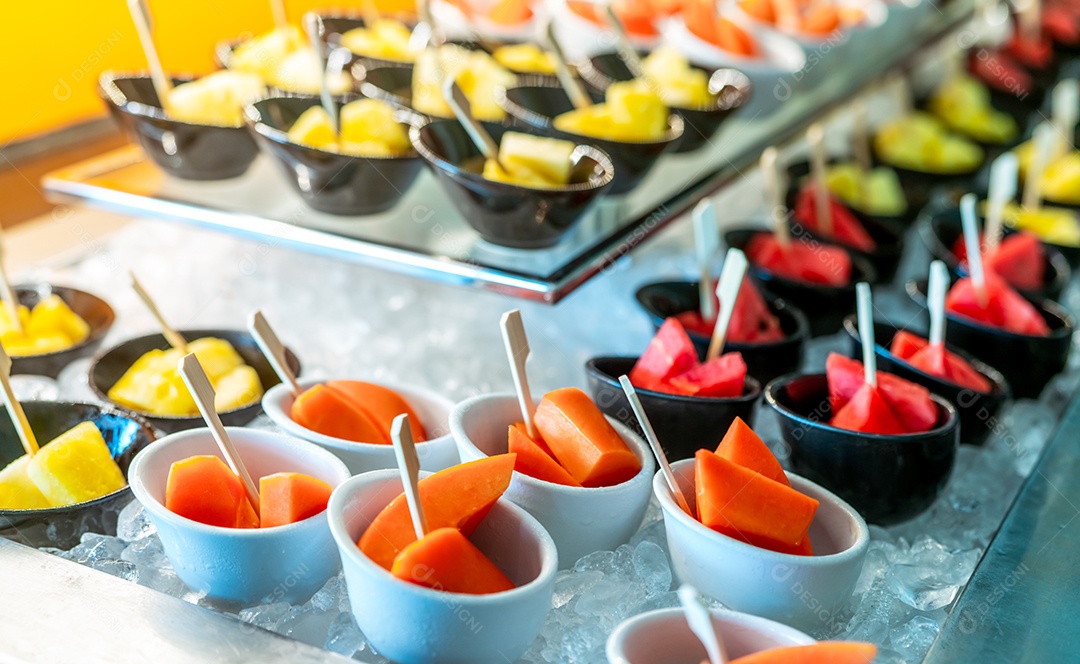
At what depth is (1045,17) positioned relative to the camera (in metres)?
3.28

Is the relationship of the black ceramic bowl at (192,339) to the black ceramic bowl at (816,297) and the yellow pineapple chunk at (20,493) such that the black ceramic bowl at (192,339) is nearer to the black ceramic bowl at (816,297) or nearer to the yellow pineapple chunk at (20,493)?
the yellow pineapple chunk at (20,493)

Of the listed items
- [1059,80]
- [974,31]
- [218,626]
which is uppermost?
[218,626]

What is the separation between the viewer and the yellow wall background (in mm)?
3051

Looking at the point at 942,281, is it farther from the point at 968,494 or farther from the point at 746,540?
the point at 746,540

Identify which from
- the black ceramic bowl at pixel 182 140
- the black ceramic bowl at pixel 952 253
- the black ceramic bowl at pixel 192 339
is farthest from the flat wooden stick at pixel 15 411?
the black ceramic bowl at pixel 952 253

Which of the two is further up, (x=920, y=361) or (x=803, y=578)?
(x=803, y=578)

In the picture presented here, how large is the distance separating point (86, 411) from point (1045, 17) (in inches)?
119

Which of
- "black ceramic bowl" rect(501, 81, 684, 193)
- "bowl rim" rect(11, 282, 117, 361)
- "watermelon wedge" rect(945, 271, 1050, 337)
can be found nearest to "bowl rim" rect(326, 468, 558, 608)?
"bowl rim" rect(11, 282, 117, 361)

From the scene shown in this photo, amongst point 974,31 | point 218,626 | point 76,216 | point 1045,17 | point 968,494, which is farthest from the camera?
point 1045,17

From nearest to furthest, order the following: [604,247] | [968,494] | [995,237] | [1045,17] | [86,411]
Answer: [86,411]
[968,494]
[604,247]
[995,237]
[1045,17]

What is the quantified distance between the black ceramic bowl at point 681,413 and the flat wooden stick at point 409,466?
403 mm

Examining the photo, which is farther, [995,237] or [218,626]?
[995,237]

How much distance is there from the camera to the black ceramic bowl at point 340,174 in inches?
63.7

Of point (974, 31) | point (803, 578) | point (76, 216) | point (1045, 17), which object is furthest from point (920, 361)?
point (1045, 17)
